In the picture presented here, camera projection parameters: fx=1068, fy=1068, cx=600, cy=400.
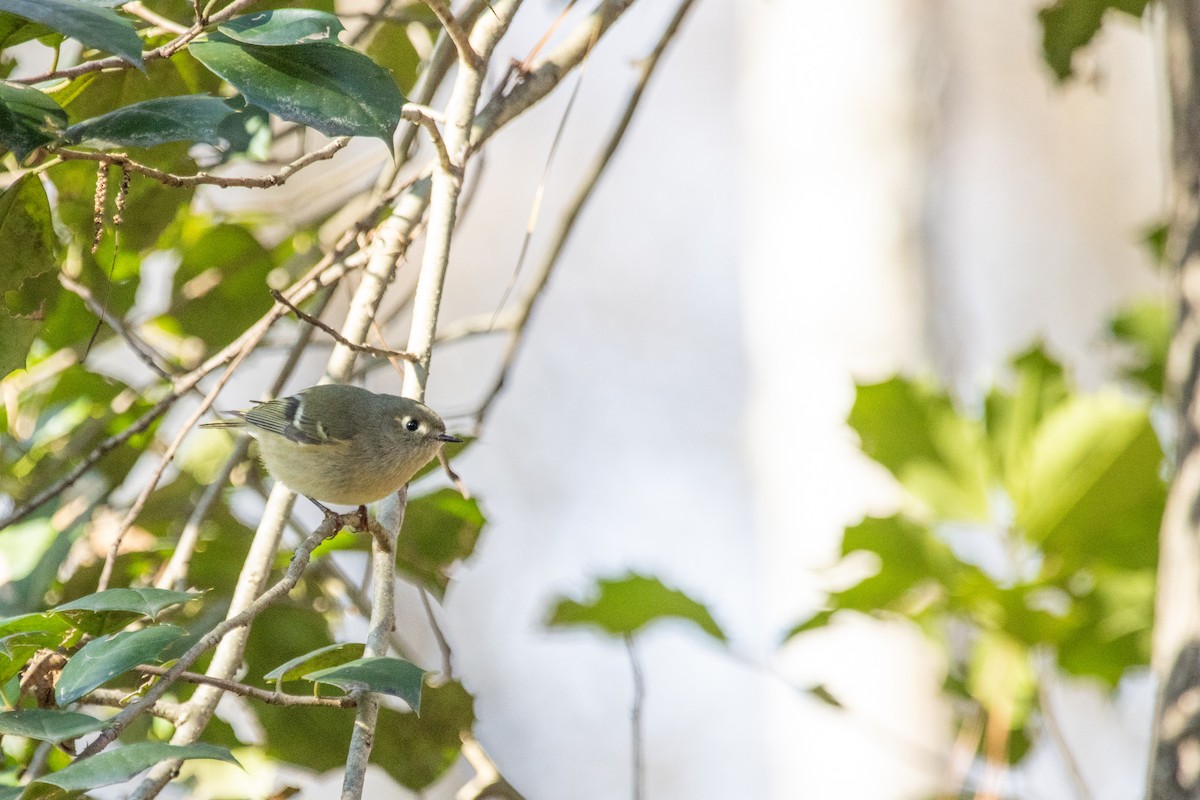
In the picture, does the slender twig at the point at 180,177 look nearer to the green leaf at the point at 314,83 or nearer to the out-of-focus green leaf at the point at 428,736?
the green leaf at the point at 314,83

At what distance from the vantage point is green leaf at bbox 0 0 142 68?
67 centimetres

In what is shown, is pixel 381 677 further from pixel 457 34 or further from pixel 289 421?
pixel 289 421

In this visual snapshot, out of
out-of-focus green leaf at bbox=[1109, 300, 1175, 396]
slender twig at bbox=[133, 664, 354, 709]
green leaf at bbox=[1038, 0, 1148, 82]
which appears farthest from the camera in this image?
out-of-focus green leaf at bbox=[1109, 300, 1175, 396]

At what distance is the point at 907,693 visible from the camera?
8.57 ft

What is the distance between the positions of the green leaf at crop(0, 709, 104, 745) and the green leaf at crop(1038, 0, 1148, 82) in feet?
5.05

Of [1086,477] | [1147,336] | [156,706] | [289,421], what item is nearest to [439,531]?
[289,421]

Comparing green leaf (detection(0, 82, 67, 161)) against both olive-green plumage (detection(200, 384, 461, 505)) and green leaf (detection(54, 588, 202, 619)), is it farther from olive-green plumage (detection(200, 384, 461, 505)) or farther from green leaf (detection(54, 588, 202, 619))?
olive-green plumage (detection(200, 384, 461, 505))

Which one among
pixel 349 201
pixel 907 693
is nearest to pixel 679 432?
pixel 907 693

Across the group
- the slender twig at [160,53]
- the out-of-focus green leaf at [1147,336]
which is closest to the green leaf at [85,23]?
the slender twig at [160,53]

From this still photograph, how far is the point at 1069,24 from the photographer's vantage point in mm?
1570

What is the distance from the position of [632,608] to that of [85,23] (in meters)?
0.89

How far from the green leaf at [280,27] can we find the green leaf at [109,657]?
435 mm

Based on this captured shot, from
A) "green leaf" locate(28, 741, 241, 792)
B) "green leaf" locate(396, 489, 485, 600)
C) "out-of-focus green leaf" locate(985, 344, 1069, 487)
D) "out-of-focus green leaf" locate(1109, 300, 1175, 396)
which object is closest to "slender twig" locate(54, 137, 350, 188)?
"green leaf" locate(28, 741, 241, 792)

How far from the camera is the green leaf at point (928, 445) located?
51.1 inches
